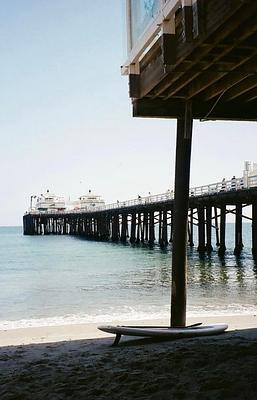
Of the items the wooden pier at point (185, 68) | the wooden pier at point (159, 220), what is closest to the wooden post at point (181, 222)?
the wooden pier at point (185, 68)

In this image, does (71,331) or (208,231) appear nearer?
(71,331)

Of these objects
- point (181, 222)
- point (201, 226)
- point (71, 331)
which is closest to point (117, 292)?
point (71, 331)

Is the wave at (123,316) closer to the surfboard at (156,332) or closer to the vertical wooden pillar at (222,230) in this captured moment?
the surfboard at (156,332)

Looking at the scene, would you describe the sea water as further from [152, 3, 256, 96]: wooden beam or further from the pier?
[152, 3, 256, 96]: wooden beam

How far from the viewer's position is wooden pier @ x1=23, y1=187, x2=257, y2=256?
2644 centimetres

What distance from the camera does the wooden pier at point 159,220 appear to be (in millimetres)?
26438

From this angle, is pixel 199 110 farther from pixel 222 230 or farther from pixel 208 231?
pixel 208 231

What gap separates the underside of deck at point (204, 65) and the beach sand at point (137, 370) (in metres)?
2.87

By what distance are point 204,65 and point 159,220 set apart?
32.6m

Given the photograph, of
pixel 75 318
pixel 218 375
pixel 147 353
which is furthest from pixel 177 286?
pixel 75 318

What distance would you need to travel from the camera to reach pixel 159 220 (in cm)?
3769

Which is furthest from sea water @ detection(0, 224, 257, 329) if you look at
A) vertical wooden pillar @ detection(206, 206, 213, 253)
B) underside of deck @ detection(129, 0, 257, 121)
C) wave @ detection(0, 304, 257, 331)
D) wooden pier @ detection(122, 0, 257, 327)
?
underside of deck @ detection(129, 0, 257, 121)

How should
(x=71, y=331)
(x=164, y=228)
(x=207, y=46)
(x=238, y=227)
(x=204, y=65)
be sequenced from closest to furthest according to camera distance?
1. (x=207, y=46)
2. (x=204, y=65)
3. (x=71, y=331)
4. (x=238, y=227)
5. (x=164, y=228)

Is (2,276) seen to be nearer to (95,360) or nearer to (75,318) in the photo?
(75,318)
